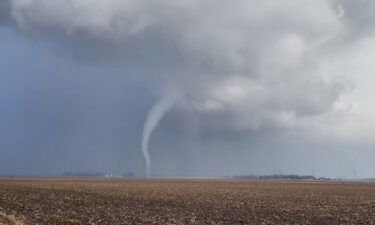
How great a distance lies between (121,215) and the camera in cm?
3284

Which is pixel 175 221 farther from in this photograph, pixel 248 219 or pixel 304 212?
pixel 304 212

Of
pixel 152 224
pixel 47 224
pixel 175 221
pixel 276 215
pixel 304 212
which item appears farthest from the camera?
pixel 304 212

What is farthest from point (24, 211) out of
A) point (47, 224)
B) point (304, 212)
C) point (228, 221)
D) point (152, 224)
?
point (304, 212)

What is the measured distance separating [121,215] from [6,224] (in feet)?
33.2

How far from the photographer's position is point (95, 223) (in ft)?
90.3

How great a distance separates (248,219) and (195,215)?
14.8 feet

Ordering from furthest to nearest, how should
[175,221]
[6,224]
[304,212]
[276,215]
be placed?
[304,212]
[276,215]
[175,221]
[6,224]

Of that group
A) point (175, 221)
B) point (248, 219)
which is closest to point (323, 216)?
point (248, 219)

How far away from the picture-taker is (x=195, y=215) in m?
34.4

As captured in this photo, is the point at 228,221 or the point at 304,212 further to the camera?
the point at 304,212

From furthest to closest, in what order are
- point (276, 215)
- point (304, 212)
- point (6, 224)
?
point (304, 212), point (276, 215), point (6, 224)

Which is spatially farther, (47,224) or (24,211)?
(24,211)

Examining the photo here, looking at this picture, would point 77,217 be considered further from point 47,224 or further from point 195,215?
point 195,215

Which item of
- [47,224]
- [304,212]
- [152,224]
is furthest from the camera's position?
[304,212]
